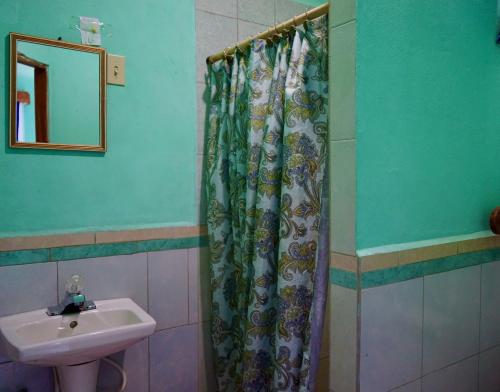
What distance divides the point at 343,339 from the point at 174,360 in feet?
3.41

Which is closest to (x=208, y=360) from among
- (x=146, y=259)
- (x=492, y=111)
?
(x=146, y=259)

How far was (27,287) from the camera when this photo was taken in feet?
4.93

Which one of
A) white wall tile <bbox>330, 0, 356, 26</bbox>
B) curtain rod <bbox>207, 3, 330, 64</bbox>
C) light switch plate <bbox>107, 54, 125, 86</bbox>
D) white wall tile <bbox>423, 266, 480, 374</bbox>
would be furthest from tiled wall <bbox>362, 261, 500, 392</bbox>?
light switch plate <bbox>107, 54, 125, 86</bbox>

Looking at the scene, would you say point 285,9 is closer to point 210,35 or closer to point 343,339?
point 210,35

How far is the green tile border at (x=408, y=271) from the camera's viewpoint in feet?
3.52

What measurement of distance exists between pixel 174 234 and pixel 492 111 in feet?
4.46

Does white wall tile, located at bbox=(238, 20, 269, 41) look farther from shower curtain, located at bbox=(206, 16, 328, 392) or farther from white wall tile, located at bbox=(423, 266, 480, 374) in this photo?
white wall tile, located at bbox=(423, 266, 480, 374)

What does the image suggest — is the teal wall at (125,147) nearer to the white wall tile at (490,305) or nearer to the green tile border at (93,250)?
the green tile border at (93,250)

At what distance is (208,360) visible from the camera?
1.97m

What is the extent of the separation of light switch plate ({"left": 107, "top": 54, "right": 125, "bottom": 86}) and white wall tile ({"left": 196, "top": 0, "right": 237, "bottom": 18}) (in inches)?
18.9

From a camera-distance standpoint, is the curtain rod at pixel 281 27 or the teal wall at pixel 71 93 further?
the teal wall at pixel 71 93

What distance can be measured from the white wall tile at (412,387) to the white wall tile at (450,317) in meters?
0.05

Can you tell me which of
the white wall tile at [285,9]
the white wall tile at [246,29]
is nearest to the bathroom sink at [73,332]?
the white wall tile at [246,29]

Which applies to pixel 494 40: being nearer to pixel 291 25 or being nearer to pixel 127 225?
pixel 291 25
